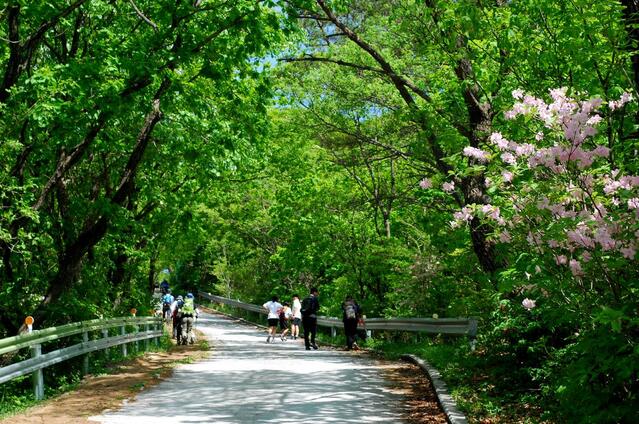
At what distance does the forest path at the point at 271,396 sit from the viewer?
862 cm

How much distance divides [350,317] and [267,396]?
A: 10435 mm

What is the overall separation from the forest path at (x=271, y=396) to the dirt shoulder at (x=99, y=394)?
0.28 meters

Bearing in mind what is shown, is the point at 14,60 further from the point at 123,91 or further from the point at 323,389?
the point at 323,389

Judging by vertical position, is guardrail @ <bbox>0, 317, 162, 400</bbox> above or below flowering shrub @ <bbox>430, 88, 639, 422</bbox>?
below

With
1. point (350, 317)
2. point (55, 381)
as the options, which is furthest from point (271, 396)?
point (350, 317)

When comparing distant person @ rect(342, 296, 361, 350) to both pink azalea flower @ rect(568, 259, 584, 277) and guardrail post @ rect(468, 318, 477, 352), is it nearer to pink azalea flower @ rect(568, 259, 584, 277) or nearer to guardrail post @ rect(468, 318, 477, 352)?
guardrail post @ rect(468, 318, 477, 352)

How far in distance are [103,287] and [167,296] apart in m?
18.2

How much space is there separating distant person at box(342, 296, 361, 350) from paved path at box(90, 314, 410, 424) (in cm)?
470

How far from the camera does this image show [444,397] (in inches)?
373

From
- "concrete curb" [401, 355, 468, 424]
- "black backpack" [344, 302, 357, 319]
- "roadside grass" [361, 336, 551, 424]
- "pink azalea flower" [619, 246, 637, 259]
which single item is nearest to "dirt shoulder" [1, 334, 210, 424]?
"concrete curb" [401, 355, 468, 424]

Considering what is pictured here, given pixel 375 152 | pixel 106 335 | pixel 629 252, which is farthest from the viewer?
pixel 375 152

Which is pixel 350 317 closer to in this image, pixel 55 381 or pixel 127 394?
pixel 55 381

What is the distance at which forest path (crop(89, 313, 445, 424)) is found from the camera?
862cm

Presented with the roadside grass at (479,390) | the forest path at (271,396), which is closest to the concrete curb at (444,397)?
the roadside grass at (479,390)
